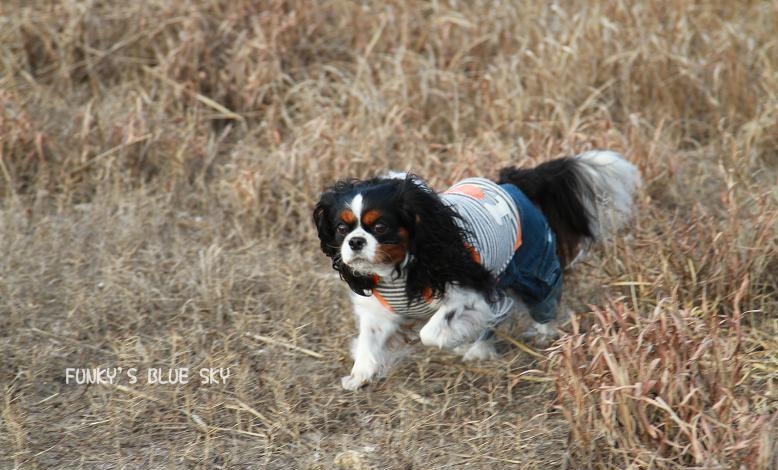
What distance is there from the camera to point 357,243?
3.46 metres

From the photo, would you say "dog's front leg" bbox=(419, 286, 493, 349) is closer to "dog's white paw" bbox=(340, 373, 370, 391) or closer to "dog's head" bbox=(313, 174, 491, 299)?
"dog's head" bbox=(313, 174, 491, 299)

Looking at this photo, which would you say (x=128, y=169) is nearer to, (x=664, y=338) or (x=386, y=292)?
(x=386, y=292)

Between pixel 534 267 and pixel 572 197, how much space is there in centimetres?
41

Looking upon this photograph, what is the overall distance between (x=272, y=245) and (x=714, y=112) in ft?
7.79

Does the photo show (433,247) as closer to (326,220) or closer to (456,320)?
(456,320)

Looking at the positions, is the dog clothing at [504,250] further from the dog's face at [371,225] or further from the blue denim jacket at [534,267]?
the dog's face at [371,225]

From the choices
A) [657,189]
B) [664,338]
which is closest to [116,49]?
[657,189]

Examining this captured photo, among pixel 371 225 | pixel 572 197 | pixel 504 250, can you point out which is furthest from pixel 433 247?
pixel 572 197

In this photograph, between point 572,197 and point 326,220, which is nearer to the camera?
point 326,220

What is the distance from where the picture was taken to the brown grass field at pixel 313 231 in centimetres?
338

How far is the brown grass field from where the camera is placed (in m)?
3.38

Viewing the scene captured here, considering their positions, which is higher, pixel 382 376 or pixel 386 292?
pixel 386 292

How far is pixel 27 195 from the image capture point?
5.27 m

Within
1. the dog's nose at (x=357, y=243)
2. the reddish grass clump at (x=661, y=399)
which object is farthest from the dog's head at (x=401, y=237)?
the reddish grass clump at (x=661, y=399)
